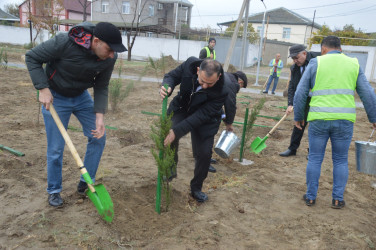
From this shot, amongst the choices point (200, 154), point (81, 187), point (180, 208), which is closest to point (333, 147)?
point (200, 154)

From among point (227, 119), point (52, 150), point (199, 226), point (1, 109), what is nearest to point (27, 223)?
point (52, 150)

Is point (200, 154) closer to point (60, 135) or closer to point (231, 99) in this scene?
point (231, 99)

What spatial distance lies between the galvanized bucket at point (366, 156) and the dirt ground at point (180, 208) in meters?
0.47

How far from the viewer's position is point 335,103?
10.5ft

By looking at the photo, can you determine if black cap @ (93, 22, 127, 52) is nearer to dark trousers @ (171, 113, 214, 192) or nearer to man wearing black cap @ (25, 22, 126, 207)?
man wearing black cap @ (25, 22, 126, 207)

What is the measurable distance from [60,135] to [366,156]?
3234 mm

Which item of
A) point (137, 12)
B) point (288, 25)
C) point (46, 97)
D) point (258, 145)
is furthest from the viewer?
point (288, 25)

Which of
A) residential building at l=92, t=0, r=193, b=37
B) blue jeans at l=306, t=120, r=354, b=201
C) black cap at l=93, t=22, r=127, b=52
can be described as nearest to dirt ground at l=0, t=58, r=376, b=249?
blue jeans at l=306, t=120, r=354, b=201

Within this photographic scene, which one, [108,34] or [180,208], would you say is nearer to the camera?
[108,34]

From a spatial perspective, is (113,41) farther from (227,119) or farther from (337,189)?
(337,189)

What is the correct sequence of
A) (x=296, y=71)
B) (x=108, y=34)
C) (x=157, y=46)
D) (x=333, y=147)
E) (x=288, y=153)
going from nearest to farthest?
1. (x=108, y=34)
2. (x=333, y=147)
3. (x=296, y=71)
4. (x=288, y=153)
5. (x=157, y=46)

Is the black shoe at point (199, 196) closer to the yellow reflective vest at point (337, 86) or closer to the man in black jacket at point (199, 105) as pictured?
the man in black jacket at point (199, 105)


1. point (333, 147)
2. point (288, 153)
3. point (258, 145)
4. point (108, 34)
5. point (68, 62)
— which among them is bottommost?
point (288, 153)

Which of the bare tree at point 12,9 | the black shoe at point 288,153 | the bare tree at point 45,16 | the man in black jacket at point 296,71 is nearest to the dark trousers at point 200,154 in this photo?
the man in black jacket at point 296,71
